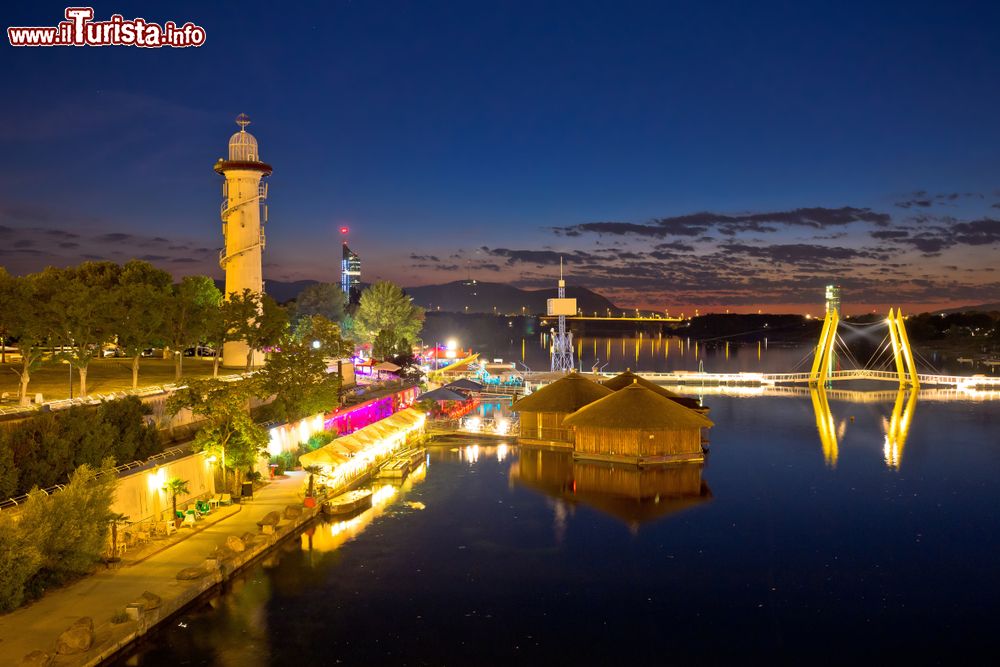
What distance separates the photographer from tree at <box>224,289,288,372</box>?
1612 inches

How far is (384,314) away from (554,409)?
150ft

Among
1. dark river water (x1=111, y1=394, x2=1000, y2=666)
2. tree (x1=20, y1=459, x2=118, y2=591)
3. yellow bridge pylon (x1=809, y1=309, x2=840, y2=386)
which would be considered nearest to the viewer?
tree (x1=20, y1=459, x2=118, y2=591)

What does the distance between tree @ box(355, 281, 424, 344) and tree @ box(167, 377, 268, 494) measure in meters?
54.4

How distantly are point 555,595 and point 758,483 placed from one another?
46.2ft

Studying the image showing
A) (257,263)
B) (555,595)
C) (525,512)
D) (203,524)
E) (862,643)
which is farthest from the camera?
(257,263)

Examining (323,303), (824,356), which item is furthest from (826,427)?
(323,303)

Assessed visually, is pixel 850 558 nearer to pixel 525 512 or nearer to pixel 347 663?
pixel 525 512

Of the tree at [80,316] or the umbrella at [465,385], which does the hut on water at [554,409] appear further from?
the tree at [80,316]

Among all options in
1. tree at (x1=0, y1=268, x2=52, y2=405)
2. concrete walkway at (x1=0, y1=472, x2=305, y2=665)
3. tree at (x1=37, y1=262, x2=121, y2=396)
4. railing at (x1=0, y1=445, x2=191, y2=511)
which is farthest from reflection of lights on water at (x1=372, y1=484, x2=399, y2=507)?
tree at (x1=0, y1=268, x2=52, y2=405)

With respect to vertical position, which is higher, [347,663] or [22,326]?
[22,326]

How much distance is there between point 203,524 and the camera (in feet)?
63.7

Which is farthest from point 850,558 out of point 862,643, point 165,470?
point 165,470

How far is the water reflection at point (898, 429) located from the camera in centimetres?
3391

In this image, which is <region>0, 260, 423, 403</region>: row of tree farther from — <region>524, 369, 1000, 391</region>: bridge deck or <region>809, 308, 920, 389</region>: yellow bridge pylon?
<region>809, 308, 920, 389</region>: yellow bridge pylon
